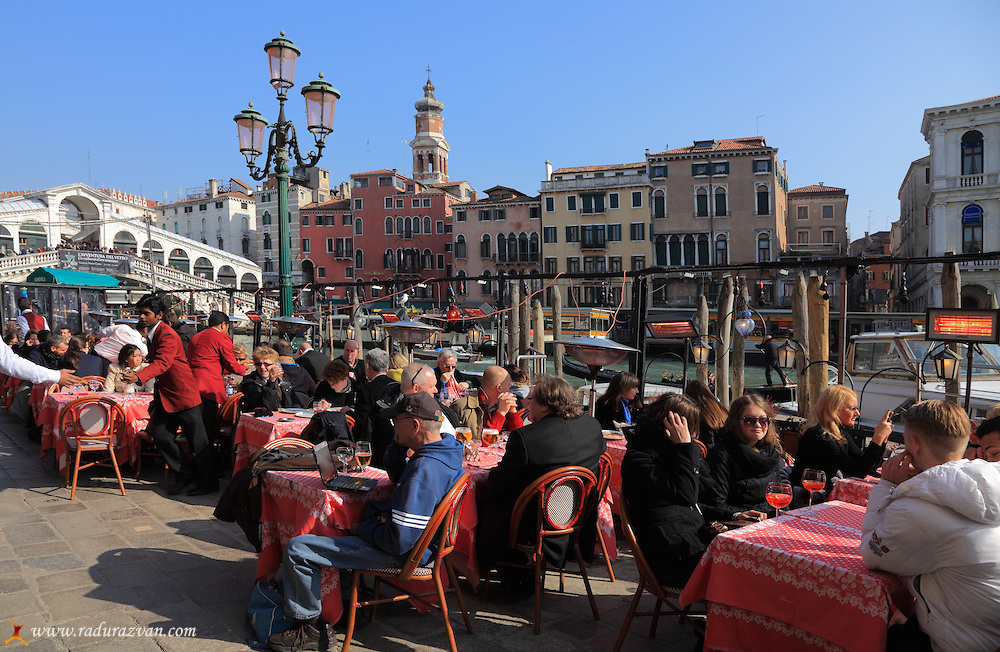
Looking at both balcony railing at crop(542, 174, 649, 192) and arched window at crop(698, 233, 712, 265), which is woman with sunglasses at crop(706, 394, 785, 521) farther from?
balcony railing at crop(542, 174, 649, 192)

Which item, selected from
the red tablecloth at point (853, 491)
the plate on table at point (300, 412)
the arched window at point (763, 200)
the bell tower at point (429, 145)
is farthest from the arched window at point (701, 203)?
the red tablecloth at point (853, 491)

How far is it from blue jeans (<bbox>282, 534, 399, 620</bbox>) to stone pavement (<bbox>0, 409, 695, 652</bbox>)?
326mm

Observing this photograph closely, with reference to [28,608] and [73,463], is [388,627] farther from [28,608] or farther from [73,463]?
[73,463]

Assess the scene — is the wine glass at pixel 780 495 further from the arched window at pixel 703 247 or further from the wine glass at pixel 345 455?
the arched window at pixel 703 247

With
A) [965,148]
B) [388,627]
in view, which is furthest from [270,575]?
[965,148]

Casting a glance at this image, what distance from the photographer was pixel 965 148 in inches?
1227

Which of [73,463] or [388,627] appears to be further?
[73,463]

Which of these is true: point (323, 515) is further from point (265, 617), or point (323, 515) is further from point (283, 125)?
point (283, 125)

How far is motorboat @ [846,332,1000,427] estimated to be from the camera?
8125 mm

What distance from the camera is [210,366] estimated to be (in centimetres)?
602

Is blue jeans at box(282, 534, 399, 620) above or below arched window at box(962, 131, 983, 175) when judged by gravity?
below

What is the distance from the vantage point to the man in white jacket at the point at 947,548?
6.52 ft

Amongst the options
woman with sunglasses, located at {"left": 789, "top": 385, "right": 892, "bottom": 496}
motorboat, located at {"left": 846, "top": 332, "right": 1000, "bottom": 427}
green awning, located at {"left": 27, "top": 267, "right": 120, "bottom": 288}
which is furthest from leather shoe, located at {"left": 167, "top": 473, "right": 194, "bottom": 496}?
green awning, located at {"left": 27, "top": 267, "right": 120, "bottom": 288}

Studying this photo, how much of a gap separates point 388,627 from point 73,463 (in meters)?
4.18
